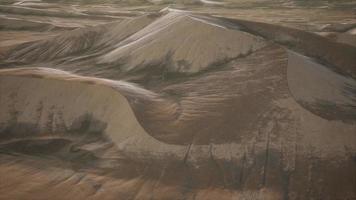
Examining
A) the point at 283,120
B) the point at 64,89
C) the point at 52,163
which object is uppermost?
the point at 64,89

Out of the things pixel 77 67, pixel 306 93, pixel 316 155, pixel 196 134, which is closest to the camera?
pixel 316 155

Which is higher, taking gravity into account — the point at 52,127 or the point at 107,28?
the point at 107,28

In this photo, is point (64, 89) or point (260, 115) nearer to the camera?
point (260, 115)

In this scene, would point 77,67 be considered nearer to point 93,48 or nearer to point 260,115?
point 93,48

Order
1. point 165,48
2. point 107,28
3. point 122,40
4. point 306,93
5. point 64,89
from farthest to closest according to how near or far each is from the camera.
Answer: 1. point 107,28
2. point 122,40
3. point 165,48
4. point 64,89
5. point 306,93

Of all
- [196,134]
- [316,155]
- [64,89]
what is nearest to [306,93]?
[316,155]

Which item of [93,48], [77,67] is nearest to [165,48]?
[77,67]

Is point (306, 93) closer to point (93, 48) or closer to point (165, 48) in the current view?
point (165, 48)
